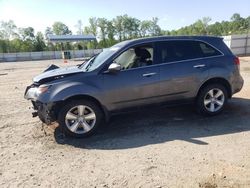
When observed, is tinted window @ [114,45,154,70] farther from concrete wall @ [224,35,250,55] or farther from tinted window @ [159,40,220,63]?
concrete wall @ [224,35,250,55]

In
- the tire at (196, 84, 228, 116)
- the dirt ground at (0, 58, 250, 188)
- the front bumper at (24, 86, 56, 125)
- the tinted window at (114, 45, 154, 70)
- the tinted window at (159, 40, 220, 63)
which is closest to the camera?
the dirt ground at (0, 58, 250, 188)

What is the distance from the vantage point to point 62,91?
534cm

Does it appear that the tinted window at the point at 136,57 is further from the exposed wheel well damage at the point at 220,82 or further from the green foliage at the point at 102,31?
the green foliage at the point at 102,31

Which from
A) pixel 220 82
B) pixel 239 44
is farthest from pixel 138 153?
pixel 239 44

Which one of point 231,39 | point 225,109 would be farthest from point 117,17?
point 225,109

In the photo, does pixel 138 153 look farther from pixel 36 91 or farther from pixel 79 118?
pixel 36 91

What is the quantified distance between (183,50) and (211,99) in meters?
1.30

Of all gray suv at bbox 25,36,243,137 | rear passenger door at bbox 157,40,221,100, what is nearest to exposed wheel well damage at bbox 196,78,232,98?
gray suv at bbox 25,36,243,137

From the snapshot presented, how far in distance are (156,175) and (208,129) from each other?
2.17 meters

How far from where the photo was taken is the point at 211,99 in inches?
251

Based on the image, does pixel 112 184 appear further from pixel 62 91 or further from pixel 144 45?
pixel 144 45

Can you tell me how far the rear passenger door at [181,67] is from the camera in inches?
235

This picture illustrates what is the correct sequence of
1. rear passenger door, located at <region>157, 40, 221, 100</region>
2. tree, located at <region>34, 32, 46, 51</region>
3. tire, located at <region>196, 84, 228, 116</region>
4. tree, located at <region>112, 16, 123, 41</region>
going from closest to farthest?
1. rear passenger door, located at <region>157, 40, 221, 100</region>
2. tire, located at <region>196, 84, 228, 116</region>
3. tree, located at <region>34, 32, 46, 51</region>
4. tree, located at <region>112, 16, 123, 41</region>

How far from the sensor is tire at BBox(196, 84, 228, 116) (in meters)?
6.28
